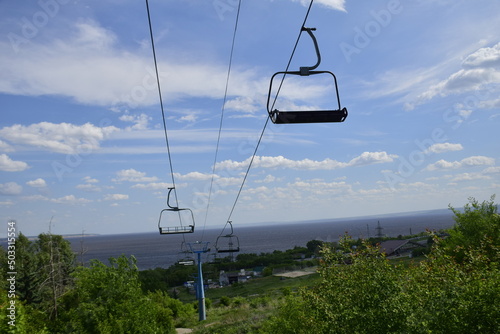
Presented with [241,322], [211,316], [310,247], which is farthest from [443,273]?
[310,247]

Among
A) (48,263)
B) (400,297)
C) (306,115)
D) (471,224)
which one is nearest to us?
(306,115)

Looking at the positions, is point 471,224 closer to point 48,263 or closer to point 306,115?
point 306,115

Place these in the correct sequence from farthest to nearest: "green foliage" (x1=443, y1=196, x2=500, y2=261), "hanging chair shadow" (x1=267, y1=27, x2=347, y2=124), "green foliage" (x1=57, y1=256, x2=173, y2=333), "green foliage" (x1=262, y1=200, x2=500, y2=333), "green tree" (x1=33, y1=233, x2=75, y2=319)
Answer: "green tree" (x1=33, y1=233, x2=75, y2=319) → "green foliage" (x1=443, y1=196, x2=500, y2=261) → "green foliage" (x1=57, y1=256, x2=173, y2=333) → "green foliage" (x1=262, y1=200, x2=500, y2=333) → "hanging chair shadow" (x1=267, y1=27, x2=347, y2=124)

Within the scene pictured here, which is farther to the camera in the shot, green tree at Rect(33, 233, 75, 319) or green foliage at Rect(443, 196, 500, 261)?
green tree at Rect(33, 233, 75, 319)

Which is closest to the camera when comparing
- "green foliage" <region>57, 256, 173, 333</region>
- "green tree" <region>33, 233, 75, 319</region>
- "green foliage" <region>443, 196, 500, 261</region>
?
"green foliage" <region>57, 256, 173, 333</region>

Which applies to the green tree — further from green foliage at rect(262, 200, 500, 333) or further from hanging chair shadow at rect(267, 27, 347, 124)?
hanging chair shadow at rect(267, 27, 347, 124)

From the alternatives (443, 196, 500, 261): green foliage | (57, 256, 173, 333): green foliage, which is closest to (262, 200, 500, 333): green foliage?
(57, 256, 173, 333): green foliage

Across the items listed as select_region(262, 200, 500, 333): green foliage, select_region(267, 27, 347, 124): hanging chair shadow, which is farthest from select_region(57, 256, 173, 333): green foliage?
select_region(267, 27, 347, 124): hanging chair shadow

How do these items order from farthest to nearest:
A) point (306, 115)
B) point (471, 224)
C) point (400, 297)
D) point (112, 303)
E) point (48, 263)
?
point (48, 263) → point (471, 224) → point (112, 303) → point (400, 297) → point (306, 115)

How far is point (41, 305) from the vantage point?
52219mm

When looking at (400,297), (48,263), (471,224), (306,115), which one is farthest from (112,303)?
(48,263)

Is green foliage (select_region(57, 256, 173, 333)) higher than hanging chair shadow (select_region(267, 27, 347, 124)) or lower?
lower

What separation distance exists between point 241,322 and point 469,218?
21.0 metres

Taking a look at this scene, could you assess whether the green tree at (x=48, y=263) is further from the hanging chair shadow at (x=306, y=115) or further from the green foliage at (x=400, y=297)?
the hanging chair shadow at (x=306, y=115)
